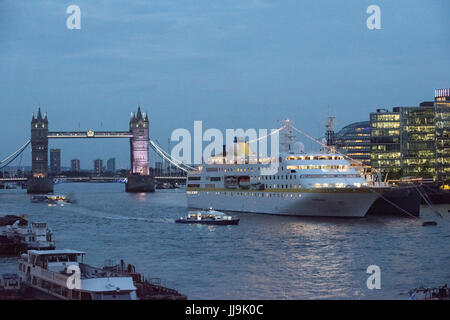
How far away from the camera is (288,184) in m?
56.1

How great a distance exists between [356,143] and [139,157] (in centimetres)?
4669

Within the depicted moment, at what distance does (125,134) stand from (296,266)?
5162 inches

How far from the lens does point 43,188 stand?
148875 mm

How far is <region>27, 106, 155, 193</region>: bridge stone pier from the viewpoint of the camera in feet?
480

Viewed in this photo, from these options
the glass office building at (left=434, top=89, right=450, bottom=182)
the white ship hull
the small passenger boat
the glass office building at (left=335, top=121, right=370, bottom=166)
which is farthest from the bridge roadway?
the small passenger boat

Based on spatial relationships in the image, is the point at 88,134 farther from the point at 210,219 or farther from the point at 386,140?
A: the point at 210,219

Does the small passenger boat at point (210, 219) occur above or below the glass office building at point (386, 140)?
below

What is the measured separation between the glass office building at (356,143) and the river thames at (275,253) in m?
97.9

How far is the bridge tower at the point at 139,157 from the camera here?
477 feet

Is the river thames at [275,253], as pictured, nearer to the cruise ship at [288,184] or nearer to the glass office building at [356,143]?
the cruise ship at [288,184]

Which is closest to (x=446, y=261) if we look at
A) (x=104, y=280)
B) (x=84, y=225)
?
(x=104, y=280)

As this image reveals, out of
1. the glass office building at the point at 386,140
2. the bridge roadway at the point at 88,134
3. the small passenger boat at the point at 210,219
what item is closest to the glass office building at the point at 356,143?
the glass office building at the point at 386,140

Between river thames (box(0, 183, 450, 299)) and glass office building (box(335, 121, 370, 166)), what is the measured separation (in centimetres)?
9788
